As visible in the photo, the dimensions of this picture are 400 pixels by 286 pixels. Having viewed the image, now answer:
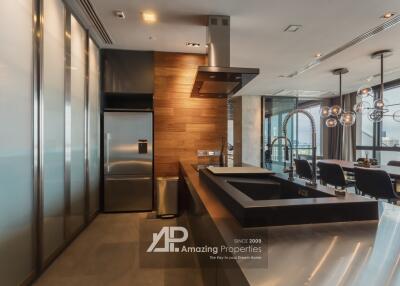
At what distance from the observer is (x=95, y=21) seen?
312cm

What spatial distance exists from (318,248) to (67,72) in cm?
289

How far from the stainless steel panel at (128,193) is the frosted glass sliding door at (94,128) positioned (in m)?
0.19

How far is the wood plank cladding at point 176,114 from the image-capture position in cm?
418

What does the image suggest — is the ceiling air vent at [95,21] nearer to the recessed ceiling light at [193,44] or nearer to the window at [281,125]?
the recessed ceiling light at [193,44]

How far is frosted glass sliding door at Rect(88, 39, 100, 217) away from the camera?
3.64 meters

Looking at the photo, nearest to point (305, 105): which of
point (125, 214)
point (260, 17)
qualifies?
point (260, 17)

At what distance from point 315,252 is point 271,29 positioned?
305 cm

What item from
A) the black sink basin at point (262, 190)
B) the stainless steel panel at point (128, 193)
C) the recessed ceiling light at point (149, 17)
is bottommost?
the stainless steel panel at point (128, 193)

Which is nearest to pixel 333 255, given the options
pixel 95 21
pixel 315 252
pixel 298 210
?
pixel 315 252

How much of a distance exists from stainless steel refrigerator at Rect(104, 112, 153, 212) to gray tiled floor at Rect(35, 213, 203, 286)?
30.9 inches

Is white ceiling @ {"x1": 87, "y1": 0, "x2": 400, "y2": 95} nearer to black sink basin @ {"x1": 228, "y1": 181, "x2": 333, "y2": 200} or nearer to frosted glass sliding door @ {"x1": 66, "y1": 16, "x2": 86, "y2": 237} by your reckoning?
frosted glass sliding door @ {"x1": 66, "y1": 16, "x2": 86, "y2": 237}

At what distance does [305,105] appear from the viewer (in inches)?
380

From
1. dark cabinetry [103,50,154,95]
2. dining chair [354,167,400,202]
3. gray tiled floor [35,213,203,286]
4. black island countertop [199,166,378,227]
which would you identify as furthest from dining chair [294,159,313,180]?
black island countertop [199,166,378,227]

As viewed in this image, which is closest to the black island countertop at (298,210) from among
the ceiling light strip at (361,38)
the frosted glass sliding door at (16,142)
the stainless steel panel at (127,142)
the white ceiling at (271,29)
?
the frosted glass sliding door at (16,142)
